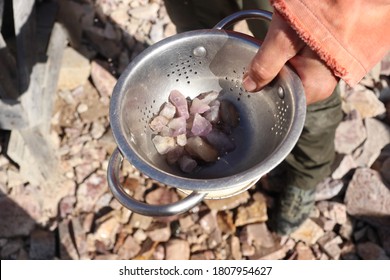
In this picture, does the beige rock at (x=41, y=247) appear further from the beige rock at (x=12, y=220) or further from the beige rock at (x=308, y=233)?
the beige rock at (x=308, y=233)

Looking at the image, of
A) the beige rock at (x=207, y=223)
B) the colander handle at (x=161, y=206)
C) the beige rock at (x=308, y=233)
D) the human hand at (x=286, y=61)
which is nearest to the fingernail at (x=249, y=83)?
the human hand at (x=286, y=61)

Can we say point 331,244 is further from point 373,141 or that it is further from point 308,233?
point 373,141

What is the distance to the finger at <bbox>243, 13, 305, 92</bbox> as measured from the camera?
1329 millimetres

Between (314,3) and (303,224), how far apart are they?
1447mm

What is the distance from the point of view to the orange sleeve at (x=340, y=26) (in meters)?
1.28

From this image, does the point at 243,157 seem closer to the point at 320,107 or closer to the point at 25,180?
the point at 320,107

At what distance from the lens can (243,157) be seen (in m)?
1.57

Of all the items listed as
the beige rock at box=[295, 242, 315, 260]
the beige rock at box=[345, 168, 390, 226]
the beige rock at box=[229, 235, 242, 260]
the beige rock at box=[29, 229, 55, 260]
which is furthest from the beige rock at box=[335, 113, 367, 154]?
the beige rock at box=[29, 229, 55, 260]

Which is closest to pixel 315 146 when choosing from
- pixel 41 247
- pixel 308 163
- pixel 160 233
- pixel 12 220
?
pixel 308 163

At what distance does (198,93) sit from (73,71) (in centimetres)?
127

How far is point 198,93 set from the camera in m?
1.68

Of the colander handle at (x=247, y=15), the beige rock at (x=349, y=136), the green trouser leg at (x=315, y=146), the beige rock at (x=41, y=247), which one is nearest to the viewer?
the colander handle at (x=247, y=15)

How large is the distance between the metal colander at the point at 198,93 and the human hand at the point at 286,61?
41 millimetres

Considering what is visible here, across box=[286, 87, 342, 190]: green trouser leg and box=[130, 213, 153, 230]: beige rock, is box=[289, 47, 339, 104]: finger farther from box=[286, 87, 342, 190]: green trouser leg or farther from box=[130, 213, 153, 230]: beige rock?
box=[130, 213, 153, 230]: beige rock
